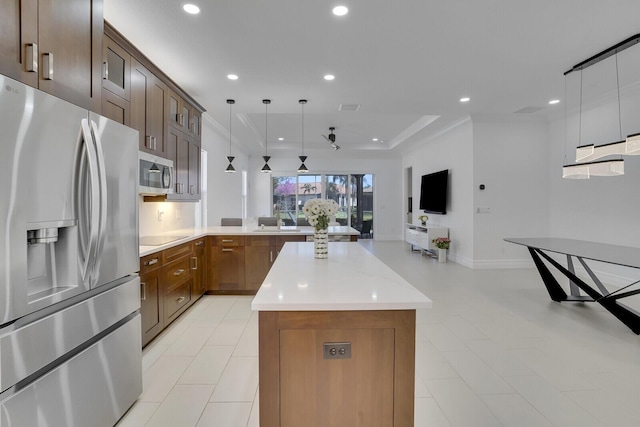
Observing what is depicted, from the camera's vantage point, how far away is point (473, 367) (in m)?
2.47

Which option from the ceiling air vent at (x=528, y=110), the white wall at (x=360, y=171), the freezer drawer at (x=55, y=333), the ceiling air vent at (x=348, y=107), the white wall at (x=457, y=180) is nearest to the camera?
the freezer drawer at (x=55, y=333)

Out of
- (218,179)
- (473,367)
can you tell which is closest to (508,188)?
(473,367)

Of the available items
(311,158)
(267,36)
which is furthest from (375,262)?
(311,158)

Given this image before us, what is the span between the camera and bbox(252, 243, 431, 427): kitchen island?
139 cm

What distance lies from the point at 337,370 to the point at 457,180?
6.02 m

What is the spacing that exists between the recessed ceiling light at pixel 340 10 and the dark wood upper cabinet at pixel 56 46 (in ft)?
5.25

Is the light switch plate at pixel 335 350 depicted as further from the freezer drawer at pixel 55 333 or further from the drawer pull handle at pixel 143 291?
the drawer pull handle at pixel 143 291

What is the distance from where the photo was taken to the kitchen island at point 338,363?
1.39 m

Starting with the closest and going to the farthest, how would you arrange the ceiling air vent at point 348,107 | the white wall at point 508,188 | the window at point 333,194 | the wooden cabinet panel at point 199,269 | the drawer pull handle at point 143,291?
the drawer pull handle at point 143,291 → the wooden cabinet panel at point 199,269 → the ceiling air vent at point 348,107 → the white wall at point 508,188 → the window at point 333,194

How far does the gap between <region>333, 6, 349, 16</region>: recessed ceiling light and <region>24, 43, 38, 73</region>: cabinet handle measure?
2.00 meters

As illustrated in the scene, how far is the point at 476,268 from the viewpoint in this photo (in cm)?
596

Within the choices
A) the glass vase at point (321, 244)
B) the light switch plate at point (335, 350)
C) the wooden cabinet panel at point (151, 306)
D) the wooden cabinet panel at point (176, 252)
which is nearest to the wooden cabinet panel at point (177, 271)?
the wooden cabinet panel at point (176, 252)

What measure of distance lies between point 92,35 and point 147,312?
81.9 inches

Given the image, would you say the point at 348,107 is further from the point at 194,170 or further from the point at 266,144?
the point at 266,144
